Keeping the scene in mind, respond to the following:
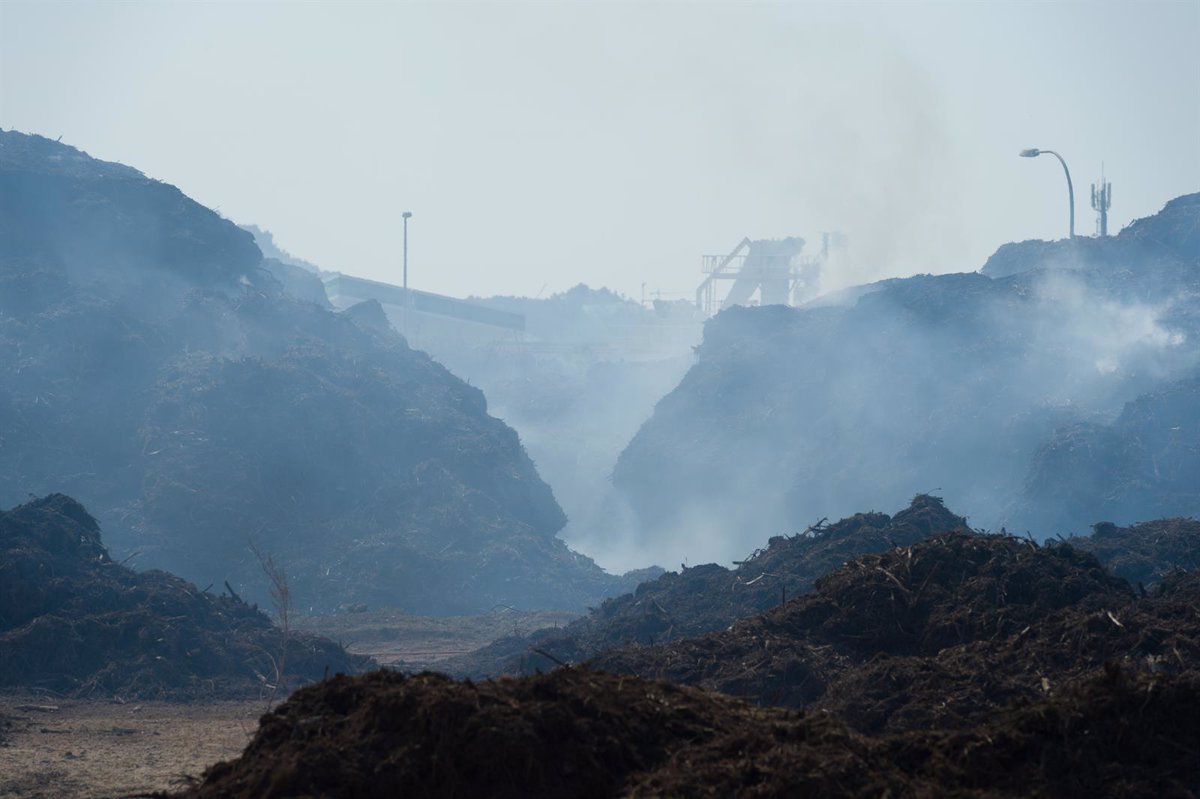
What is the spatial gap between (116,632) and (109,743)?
5149mm

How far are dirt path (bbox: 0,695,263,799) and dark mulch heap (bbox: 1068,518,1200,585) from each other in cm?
1352

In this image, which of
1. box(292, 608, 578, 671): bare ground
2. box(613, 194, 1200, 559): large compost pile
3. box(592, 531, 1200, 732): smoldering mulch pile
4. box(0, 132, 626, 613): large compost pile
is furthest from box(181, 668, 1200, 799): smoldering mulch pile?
box(613, 194, 1200, 559): large compost pile

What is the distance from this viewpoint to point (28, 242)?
35250mm

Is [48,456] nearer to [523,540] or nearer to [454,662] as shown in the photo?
[523,540]

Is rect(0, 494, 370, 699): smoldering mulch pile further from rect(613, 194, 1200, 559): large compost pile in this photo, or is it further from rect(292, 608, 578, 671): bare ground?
rect(613, 194, 1200, 559): large compost pile

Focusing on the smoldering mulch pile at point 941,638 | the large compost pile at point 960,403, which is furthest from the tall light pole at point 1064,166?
the smoldering mulch pile at point 941,638

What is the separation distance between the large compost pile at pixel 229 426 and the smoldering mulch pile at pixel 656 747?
847 inches

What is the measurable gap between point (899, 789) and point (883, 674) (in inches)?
186

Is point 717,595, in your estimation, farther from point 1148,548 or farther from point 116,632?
point 116,632

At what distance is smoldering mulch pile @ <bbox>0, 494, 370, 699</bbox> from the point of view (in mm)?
17156

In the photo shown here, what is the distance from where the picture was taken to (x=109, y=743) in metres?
13.2

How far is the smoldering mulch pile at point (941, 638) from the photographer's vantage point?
10.6m

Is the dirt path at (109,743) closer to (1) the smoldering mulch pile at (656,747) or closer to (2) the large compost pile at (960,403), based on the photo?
(1) the smoldering mulch pile at (656,747)

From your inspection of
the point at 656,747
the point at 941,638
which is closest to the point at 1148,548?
the point at 941,638
